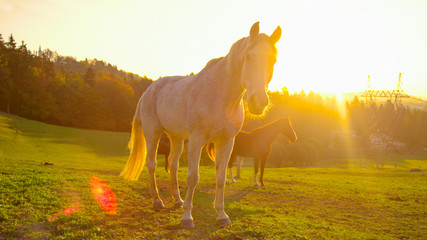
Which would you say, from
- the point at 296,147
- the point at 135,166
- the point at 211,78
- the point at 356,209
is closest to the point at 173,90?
the point at 211,78

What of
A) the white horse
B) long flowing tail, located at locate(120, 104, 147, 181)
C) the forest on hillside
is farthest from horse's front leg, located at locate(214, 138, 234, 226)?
the forest on hillside

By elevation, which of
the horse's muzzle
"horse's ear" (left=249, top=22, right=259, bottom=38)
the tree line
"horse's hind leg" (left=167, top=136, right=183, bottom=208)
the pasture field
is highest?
the tree line

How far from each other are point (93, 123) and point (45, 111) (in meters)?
10.1

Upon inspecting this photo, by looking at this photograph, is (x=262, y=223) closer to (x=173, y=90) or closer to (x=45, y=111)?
(x=173, y=90)

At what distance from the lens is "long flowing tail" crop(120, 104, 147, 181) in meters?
7.46

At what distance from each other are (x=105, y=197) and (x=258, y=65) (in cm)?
488

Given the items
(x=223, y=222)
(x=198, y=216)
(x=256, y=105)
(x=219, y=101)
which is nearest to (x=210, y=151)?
(x=198, y=216)

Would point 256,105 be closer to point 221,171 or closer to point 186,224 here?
point 221,171

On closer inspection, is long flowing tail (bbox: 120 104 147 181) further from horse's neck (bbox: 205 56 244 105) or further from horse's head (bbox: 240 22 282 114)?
horse's head (bbox: 240 22 282 114)

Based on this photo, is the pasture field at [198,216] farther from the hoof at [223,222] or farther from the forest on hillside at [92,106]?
the forest on hillside at [92,106]

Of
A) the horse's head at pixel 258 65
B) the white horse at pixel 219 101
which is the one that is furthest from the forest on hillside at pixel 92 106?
the horse's head at pixel 258 65

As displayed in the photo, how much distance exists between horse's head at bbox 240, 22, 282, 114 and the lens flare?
365 cm

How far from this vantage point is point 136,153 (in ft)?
25.0

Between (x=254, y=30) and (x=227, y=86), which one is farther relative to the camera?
(x=227, y=86)
